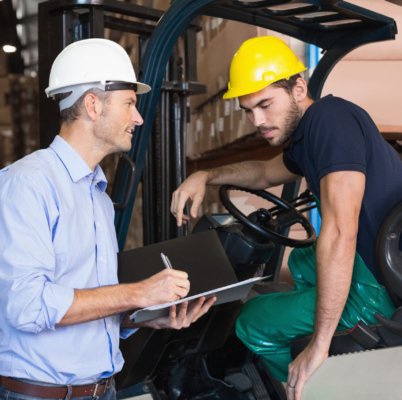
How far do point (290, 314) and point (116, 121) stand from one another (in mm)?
952

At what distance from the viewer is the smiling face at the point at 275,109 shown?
8.01 ft

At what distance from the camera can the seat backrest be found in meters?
2.14

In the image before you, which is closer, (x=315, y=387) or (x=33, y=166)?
(x=33, y=166)

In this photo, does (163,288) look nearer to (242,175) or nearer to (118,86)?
(118,86)

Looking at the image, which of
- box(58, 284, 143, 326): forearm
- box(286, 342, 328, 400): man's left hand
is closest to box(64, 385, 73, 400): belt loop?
box(58, 284, 143, 326): forearm

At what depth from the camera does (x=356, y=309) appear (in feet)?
7.83

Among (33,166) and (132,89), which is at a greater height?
(132,89)

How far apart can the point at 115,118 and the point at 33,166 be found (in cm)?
30

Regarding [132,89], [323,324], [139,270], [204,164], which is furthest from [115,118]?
[204,164]

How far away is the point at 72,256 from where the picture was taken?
1779mm

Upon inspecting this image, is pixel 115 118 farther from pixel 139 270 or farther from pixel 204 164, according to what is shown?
pixel 204 164

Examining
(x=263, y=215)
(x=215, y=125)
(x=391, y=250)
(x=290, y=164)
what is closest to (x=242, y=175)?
(x=290, y=164)

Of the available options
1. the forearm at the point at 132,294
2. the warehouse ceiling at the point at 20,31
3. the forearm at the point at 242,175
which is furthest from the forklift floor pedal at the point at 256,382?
the warehouse ceiling at the point at 20,31

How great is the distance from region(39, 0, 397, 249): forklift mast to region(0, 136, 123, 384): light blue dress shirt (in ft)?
1.69
